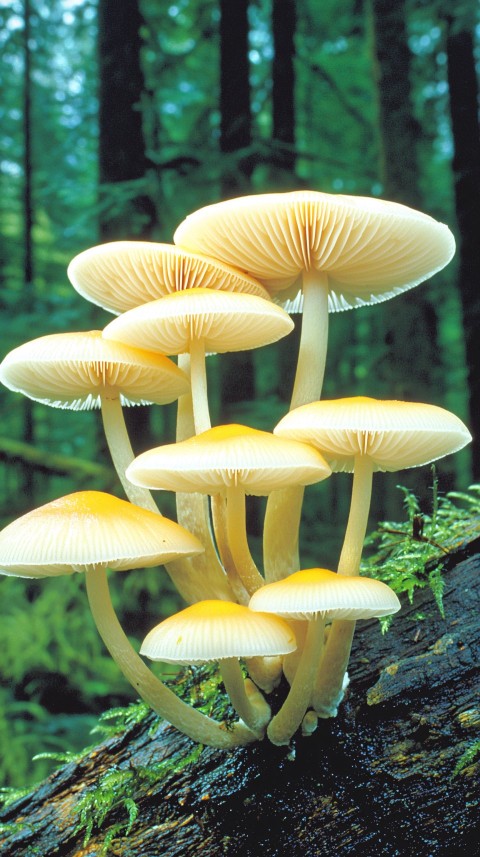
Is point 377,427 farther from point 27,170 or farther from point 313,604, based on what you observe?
point 27,170

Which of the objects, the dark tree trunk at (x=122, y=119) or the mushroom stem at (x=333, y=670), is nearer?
the mushroom stem at (x=333, y=670)

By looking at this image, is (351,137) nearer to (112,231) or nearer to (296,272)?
(112,231)

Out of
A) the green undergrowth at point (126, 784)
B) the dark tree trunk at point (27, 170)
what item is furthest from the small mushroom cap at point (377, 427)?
the dark tree trunk at point (27, 170)

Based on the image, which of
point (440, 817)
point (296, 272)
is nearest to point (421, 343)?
point (296, 272)

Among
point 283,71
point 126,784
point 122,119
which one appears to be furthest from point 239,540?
point 283,71

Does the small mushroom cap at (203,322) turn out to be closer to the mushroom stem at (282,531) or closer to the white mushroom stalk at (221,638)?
the mushroom stem at (282,531)

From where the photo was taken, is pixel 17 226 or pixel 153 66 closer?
pixel 153 66

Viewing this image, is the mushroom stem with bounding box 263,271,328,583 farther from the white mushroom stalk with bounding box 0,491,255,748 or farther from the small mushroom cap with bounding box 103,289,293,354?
the white mushroom stalk with bounding box 0,491,255,748
